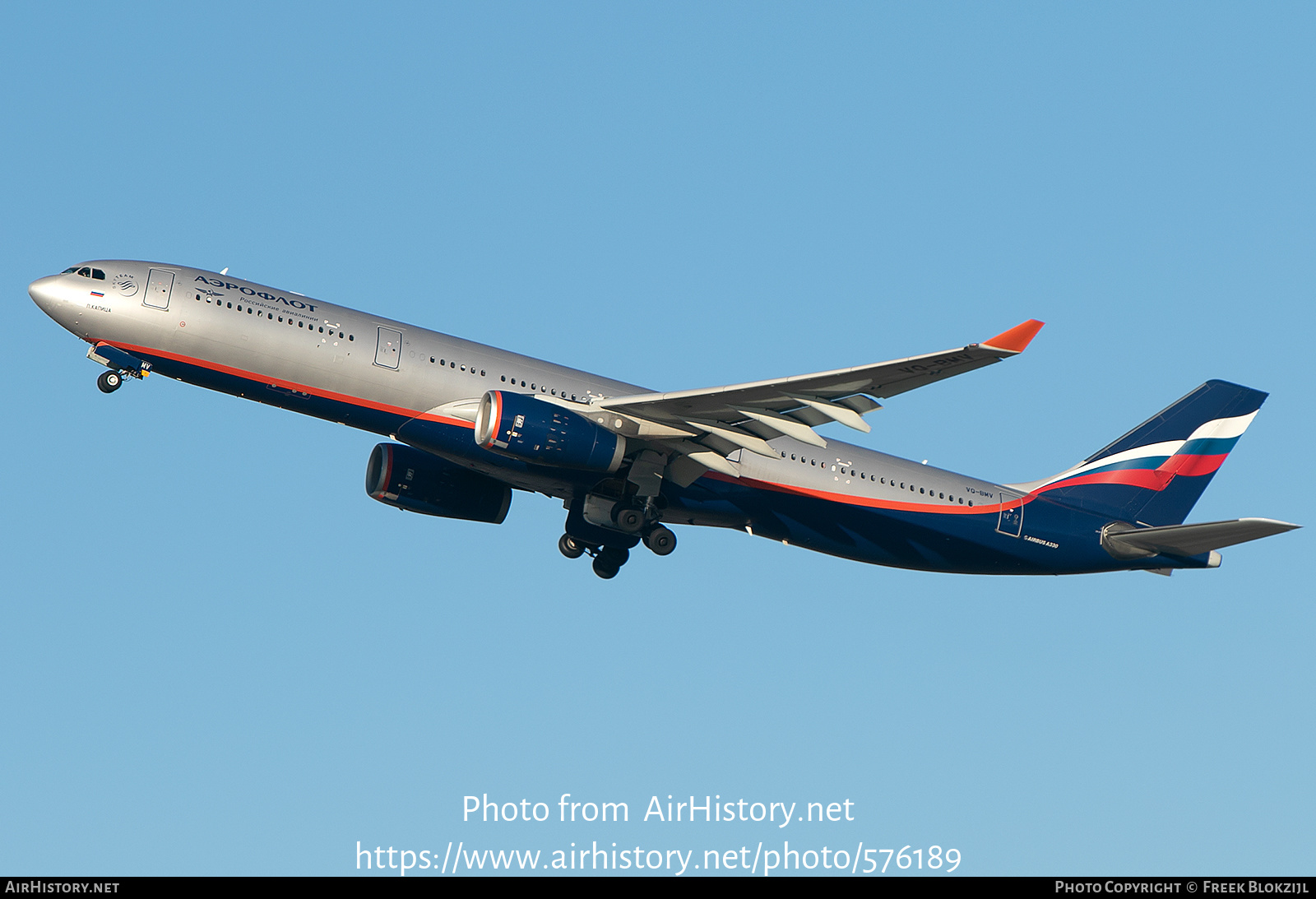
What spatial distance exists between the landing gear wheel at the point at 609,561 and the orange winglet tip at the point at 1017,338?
1517 cm

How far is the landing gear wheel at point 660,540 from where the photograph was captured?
37.2 metres

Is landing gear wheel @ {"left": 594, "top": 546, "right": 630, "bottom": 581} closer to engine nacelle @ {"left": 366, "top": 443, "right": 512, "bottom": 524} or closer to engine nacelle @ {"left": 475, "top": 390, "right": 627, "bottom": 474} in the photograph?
engine nacelle @ {"left": 366, "top": 443, "right": 512, "bottom": 524}

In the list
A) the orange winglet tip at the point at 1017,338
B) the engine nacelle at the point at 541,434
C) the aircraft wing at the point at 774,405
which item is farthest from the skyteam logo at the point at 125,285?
the orange winglet tip at the point at 1017,338

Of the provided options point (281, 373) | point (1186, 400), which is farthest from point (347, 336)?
point (1186, 400)

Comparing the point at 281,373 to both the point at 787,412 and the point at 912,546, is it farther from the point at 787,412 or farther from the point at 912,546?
the point at 912,546

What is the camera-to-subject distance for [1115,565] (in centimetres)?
4016

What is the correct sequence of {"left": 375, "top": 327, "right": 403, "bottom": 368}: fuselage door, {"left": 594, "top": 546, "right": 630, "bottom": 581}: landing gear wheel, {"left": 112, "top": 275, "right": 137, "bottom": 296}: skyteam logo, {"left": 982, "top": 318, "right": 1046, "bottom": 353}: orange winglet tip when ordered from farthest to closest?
1. {"left": 594, "top": 546, "right": 630, "bottom": 581}: landing gear wheel
2. {"left": 375, "top": 327, "right": 403, "bottom": 368}: fuselage door
3. {"left": 112, "top": 275, "right": 137, "bottom": 296}: skyteam logo
4. {"left": 982, "top": 318, "right": 1046, "bottom": 353}: orange winglet tip

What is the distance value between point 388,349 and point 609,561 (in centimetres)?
947

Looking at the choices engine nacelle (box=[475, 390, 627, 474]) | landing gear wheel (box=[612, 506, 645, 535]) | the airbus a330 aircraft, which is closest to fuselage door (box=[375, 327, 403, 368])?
the airbus a330 aircraft

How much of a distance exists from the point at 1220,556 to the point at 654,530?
15533 millimetres

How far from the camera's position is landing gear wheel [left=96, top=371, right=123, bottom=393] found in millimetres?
34438

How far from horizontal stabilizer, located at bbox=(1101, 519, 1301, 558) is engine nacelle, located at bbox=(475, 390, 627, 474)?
48.3 ft

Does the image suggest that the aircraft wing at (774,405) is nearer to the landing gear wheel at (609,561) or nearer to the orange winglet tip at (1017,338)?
→ the orange winglet tip at (1017,338)
